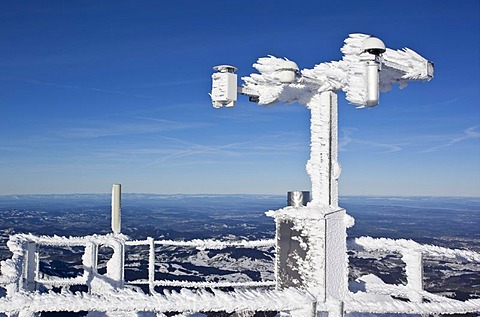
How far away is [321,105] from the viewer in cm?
536

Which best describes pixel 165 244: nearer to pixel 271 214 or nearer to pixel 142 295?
pixel 271 214

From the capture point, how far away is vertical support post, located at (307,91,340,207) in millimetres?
5277

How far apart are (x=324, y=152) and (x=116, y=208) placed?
4.83 m

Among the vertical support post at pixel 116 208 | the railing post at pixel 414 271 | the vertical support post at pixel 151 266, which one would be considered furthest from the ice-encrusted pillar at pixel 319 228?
the vertical support post at pixel 116 208

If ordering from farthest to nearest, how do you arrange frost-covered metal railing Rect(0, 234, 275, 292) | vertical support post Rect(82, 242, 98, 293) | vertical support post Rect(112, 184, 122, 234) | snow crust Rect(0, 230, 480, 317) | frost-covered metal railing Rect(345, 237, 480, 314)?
1. vertical support post Rect(112, 184, 122, 234)
2. vertical support post Rect(82, 242, 98, 293)
3. frost-covered metal railing Rect(0, 234, 275, 292)
4. frost-covered metal railing Rect(345, 237, 480, 314)
5. snow crust Rect(0, 230, 480, 317)

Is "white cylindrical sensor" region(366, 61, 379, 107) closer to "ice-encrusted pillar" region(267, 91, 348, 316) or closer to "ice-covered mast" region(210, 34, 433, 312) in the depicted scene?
"ice-covered mast" region(210, 34, 433, 312)

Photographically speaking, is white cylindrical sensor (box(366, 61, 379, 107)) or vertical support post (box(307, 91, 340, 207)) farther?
vertical support post (box(307, 91, 340, 207))

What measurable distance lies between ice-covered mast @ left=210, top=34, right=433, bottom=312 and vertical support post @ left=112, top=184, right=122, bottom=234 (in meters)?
3.97

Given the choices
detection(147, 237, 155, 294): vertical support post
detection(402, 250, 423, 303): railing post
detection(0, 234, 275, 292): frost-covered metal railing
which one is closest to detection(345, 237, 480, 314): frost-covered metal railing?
detection(402, 250, 423, 303): railing post

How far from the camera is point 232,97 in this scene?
548 centimetres

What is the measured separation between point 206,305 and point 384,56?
3.36m

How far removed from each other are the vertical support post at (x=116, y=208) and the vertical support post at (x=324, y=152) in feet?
15.0

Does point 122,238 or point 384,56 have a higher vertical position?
point 384,56

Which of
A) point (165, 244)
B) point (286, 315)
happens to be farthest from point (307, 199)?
point (165, 244)
